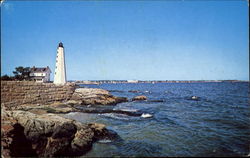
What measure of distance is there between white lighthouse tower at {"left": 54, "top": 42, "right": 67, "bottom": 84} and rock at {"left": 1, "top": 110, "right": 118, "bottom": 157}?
1234 cm

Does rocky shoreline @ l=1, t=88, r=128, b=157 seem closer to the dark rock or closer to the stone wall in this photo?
the dark rock

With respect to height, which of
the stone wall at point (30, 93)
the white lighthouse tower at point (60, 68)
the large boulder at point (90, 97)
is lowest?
the large boulder at point (90, 97)

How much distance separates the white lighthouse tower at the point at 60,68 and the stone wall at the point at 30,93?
0.96 m

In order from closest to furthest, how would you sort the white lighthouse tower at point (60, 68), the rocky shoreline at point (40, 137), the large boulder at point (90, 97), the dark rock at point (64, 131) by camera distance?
the rocky shoreline at point (40, 137), the dark rock at point (64, 131), the white lighthouse tower at point (60, 68), the large boulder at point (90, 97)

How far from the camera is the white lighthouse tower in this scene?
18.6 meters

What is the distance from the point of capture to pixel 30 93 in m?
13.8

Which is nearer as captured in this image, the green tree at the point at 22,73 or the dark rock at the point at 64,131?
the dark rock at the point at 64,131

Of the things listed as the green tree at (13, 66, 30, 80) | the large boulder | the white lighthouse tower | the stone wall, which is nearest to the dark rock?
the stone wall

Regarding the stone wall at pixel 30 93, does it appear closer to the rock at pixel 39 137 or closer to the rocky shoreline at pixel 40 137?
the rocky shoreline at pixel 40 137

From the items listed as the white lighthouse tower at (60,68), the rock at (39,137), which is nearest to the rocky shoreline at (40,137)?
the rock at (39,137)

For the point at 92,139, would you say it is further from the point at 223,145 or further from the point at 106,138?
the point at 223,145

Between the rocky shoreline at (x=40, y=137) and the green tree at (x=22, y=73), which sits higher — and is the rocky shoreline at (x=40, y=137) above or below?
below

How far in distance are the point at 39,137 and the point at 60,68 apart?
542 inches

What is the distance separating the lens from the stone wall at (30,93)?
1166 centimetres
